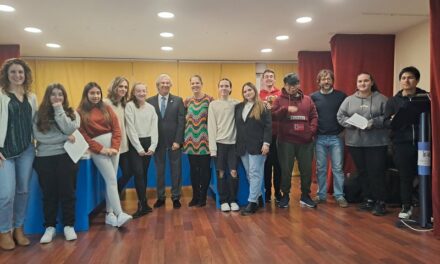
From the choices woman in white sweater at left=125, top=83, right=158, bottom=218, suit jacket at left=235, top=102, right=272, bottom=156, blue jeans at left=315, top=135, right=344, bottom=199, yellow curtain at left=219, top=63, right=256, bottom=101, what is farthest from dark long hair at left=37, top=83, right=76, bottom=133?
yellow curtain at left=219, top=63, right=256, bottom=101

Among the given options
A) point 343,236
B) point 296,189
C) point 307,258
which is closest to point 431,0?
point 343,236

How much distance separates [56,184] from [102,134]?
0.57 meters

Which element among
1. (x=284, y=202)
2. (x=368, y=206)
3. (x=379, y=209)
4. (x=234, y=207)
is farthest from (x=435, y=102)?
(x=234, y=207)

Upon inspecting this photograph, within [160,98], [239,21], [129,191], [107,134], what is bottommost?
[129,191]

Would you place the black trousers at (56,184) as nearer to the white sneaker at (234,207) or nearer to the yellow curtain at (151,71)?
the white sneaker at (234,207)

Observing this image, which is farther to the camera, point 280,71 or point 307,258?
point 280,71

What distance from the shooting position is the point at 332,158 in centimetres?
401

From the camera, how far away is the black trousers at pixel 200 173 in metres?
3.82

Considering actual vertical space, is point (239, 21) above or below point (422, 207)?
above

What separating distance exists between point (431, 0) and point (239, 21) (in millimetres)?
1926

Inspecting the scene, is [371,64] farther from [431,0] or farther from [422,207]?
[422,207]

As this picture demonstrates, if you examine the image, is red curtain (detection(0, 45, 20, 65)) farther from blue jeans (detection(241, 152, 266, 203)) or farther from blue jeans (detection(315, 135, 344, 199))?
blue jeans (detection(315, 135, 344, 199))

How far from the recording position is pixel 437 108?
282 cm

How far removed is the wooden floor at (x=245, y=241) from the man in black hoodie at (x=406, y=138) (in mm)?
322
